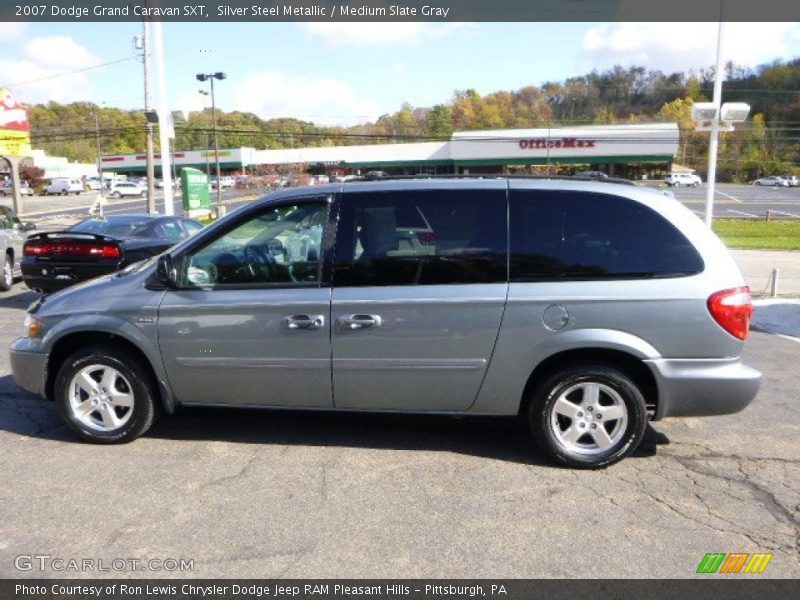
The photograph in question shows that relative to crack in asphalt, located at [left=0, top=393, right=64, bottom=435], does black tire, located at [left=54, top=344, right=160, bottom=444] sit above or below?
above

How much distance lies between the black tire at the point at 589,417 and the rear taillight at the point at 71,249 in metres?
7.15

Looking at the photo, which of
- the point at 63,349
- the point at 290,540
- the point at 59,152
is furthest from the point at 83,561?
the point at 59,152

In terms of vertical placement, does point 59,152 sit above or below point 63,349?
above

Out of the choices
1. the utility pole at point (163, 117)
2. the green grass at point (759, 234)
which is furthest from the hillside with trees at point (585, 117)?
the utility pole at point (163, 117)

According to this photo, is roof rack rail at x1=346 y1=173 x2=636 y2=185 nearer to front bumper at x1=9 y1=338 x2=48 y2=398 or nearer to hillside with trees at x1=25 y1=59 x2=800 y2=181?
front bumper at x1=9 y1=338 x2=48 y2=398

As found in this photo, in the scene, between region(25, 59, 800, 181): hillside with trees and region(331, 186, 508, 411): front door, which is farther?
region(25, 59, 800, 181): hillside with trees

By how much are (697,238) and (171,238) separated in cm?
867

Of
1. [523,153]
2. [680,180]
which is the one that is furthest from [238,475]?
[680,180]

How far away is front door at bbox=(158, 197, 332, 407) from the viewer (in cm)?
413

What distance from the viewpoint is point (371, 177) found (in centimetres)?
458

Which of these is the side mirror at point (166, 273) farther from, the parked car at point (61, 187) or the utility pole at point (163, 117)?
the parked car at point (61, 187)

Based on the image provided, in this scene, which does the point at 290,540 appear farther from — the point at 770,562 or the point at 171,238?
the point at 171,238
